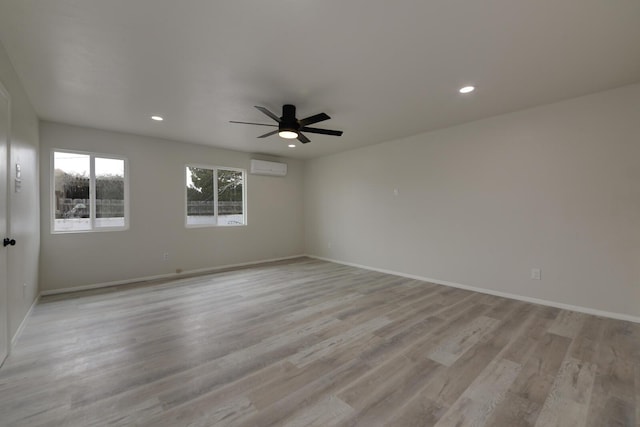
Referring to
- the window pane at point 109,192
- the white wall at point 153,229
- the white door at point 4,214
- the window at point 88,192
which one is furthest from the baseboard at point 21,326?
the window pane at point 109,192

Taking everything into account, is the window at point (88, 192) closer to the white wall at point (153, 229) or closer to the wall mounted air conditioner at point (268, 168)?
the white wall at point (153, 229)

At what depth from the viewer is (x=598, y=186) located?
3105 mm

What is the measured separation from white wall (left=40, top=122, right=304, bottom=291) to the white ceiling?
2.88ft

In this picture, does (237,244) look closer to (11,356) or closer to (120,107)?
(120,107)

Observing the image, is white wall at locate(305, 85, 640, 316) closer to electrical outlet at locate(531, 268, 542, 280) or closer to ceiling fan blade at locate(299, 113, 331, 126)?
electrical outlet at locate(531, 268, 542, 280)

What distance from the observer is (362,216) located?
569 centimetres

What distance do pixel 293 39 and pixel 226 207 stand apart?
435 centimetres

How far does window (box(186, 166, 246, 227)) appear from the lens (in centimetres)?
538

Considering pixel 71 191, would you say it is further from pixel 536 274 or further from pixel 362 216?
pixel 536 274

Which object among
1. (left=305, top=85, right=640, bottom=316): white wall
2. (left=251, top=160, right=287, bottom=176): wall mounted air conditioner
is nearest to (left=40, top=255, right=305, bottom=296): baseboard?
(left=251, top=160, right=287, bottom=176): wall mounted air conditioner

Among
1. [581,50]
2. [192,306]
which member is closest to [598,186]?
[581,50]

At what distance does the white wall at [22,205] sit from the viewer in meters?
2.41

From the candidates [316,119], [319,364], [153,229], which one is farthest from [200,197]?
[319,364]

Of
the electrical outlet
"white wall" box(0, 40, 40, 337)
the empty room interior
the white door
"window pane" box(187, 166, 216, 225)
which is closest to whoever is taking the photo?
the empty room interior
